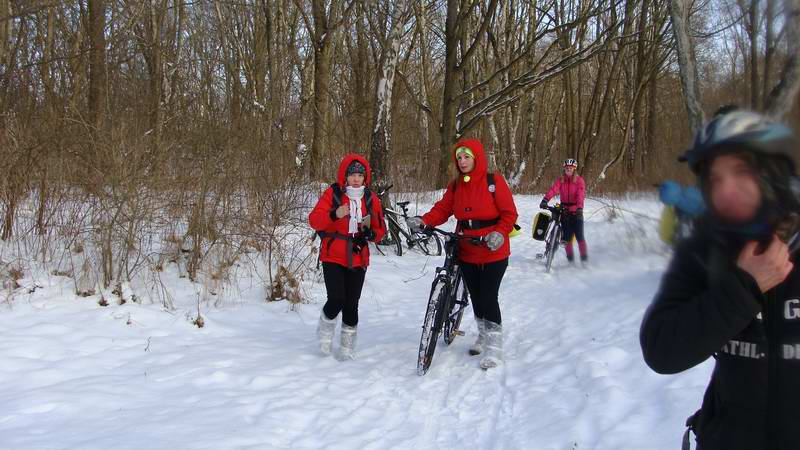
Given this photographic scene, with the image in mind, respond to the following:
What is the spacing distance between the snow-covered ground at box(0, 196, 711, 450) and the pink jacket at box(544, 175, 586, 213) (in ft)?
10.0

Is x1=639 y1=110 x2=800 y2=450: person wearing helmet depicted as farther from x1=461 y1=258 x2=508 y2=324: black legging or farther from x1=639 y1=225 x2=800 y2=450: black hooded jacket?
x1=461 y1=258 x2=508 y2=324: black legging

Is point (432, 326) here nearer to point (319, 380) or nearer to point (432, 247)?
point (319, 380)

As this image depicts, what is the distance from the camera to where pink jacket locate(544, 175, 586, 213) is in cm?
886

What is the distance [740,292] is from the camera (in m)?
1.08

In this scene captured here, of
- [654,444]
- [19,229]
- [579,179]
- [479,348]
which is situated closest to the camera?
[654,444]

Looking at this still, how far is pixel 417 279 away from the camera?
8.38 meters

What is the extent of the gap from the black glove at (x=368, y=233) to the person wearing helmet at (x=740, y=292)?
138 inches

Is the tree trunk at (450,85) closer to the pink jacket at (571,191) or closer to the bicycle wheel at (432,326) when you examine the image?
the pink jacket at (571,191)

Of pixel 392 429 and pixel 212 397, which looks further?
pixel 212 397

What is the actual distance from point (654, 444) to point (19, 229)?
661 centimetres

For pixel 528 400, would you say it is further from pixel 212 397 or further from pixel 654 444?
pixel 212 397

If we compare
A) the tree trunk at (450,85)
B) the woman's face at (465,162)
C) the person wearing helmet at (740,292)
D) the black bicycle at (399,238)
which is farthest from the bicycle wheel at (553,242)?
the person wearing helmet at (740,292)

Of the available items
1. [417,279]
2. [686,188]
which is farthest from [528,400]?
[417,279]

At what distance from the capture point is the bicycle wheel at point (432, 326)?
14.6 feet
